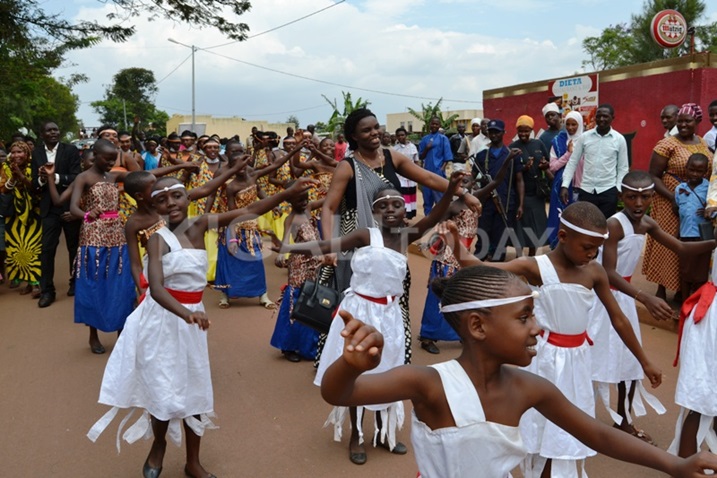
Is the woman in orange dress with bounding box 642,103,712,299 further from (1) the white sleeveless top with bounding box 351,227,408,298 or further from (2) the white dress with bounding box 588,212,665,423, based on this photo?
(1) the white sleeveless top with bounding box 351,227,408,298

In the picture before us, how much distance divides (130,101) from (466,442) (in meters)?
74.7

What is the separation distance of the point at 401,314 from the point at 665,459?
7.55 feet

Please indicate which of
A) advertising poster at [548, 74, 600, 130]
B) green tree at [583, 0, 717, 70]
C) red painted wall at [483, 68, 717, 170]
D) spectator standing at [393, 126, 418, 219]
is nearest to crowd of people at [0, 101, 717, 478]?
spectator standing at [393, 126, 418, 219]

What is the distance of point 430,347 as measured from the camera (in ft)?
20.2

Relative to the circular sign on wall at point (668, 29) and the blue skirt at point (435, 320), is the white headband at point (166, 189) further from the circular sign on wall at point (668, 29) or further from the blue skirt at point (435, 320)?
the circular sign on wall at point (668, 29)

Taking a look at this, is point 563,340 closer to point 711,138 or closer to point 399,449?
point 399,449

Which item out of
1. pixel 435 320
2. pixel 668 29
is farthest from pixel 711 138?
pixel 668 29

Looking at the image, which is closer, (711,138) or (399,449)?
(399,449)

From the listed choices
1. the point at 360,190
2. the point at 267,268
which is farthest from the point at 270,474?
the point at 267,268

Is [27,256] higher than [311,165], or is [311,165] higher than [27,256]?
[311,165]

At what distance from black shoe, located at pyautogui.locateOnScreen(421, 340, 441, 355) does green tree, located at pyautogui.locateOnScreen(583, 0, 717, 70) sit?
32933 mm

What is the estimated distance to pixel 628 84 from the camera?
1492cm

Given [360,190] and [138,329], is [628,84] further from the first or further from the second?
[138,329]

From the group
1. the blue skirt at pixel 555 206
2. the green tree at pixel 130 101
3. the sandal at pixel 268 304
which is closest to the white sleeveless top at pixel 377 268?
the sandal at pixel 268 304
